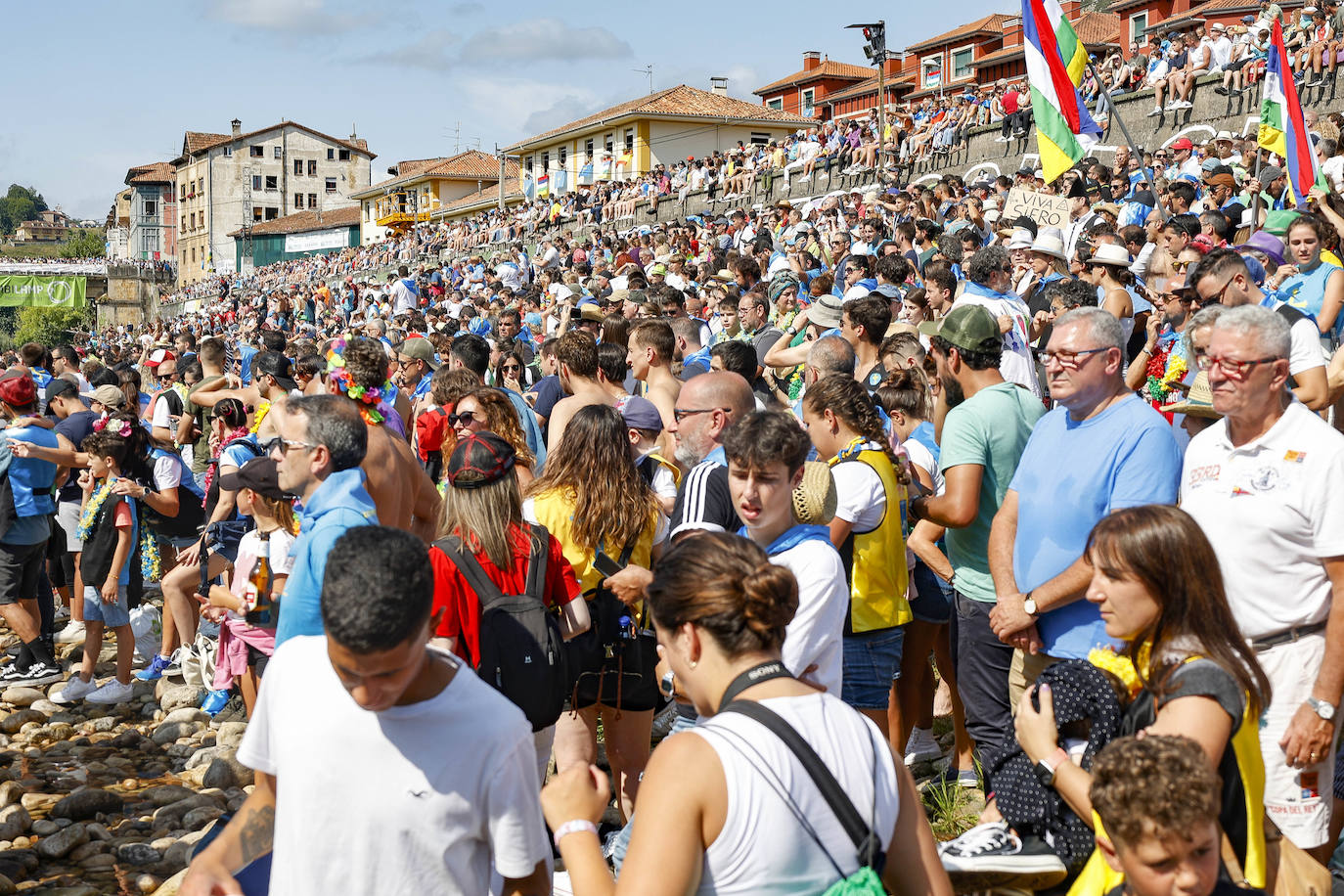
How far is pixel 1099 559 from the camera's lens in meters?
2.67

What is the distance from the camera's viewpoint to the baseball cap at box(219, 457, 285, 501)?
5.02m

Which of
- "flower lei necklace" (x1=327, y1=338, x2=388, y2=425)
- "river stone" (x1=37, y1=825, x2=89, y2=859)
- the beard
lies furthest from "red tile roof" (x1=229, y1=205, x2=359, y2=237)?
the beard

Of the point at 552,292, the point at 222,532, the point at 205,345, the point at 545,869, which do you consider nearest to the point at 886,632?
the point at 545,869

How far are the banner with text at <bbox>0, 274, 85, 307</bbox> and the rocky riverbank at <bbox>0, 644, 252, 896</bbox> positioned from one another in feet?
148

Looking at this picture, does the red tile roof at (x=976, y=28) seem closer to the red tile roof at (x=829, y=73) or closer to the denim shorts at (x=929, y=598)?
the red tile roof at (x=829, y=73)

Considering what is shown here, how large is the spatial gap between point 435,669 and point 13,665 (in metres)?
7.53

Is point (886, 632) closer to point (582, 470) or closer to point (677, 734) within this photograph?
point (582, 470)

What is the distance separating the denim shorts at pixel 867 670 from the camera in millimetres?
4461

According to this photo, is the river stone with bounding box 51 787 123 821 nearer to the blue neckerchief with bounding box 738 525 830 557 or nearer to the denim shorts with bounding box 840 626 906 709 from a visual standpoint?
the denim shorts with bounding box 840 626 906 709

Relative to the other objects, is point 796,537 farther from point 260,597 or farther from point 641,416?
point 260,597

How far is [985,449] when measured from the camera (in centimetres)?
444

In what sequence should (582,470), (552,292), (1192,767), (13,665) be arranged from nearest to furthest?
(1192,767) < (582,470) < (13,665) < (552,292)

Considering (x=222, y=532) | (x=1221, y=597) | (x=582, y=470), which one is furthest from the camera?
(x=222, y=532)

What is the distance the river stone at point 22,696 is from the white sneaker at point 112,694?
0.45 metres
